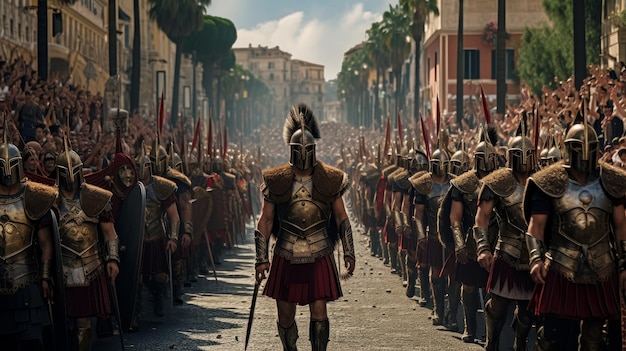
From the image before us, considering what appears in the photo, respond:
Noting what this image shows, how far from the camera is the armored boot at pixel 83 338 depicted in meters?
10.7

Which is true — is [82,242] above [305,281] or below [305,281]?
above

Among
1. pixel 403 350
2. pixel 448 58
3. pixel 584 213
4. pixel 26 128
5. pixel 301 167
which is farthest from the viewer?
pixel 448 58

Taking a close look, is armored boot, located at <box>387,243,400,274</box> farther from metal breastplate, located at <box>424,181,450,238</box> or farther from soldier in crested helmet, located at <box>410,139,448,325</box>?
metal breastplate, located at <box>424,181,450,238</box>

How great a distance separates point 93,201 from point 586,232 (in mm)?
3958

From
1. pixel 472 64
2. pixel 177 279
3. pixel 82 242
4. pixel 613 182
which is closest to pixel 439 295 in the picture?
pixel 177 279

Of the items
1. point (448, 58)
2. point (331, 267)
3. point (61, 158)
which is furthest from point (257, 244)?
point (448, 58)

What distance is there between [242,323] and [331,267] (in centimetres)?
430

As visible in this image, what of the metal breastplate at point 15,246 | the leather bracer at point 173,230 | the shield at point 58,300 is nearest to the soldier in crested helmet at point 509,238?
the shield at point 58,300

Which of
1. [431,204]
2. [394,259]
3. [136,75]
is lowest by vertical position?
[394,259]

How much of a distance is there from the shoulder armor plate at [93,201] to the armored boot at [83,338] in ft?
3.00

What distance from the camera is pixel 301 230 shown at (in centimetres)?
1081

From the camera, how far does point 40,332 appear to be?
32.5 ft

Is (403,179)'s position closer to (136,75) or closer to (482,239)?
(482,239)

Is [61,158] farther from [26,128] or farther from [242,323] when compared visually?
[26,128]
